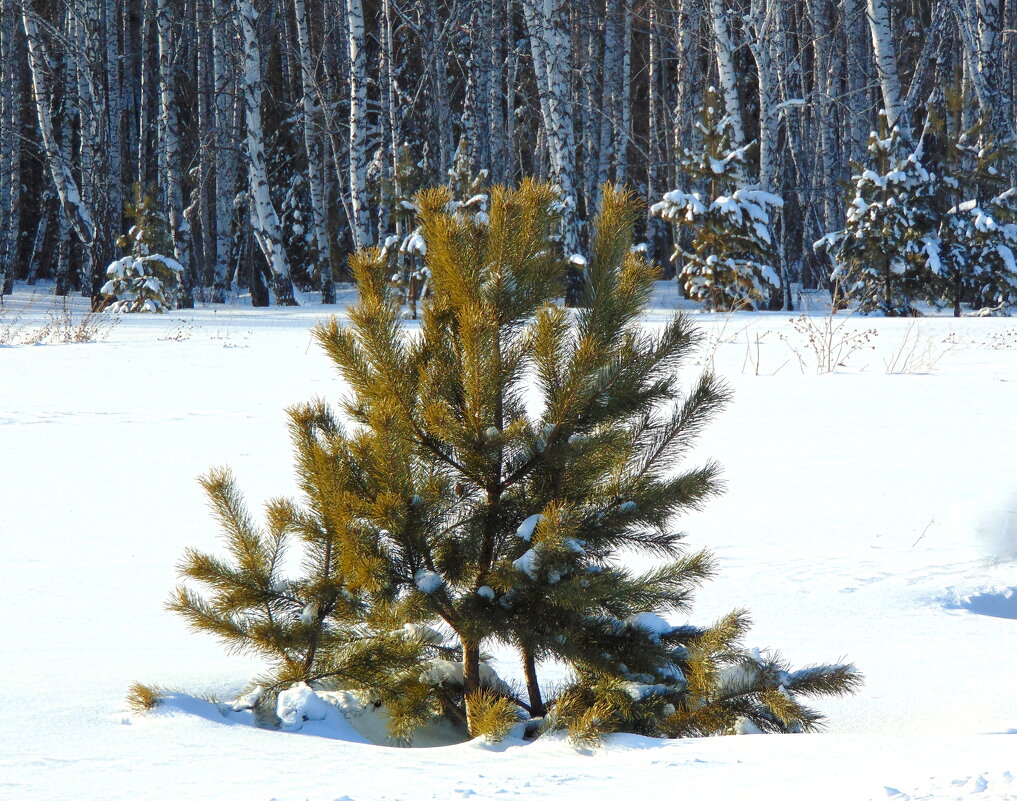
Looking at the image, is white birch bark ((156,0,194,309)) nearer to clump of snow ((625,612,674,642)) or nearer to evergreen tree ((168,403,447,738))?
evergreen tree ((168,403,447,738))

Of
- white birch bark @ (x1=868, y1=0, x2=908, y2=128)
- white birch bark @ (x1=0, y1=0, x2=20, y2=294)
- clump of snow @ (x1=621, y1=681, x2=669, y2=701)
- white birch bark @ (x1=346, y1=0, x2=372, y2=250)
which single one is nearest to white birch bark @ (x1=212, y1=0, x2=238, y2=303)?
white birch bark @ (x1=0, y1=0, x2=20, y2=294)

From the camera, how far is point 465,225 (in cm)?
254

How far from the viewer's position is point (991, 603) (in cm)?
357

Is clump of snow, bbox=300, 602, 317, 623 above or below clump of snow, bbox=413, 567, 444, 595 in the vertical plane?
below

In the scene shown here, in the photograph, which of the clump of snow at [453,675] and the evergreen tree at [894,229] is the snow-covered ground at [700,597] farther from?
the evergreen tree at [894,229]

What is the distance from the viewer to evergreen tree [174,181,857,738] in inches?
97.0

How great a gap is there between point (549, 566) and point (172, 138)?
682 inches

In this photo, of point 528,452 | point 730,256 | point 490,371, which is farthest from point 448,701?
point 730,256

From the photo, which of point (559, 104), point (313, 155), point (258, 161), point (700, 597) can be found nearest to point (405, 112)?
point (313, 155)

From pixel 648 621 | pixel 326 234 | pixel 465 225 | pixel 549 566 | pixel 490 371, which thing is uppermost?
pixel 326 234

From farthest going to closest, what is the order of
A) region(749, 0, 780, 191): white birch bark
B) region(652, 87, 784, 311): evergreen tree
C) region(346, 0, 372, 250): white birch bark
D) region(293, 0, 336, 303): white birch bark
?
region(293, 0, 336, 303): white birch bark, region(346, 0, 372, 250): white birch bark, region(749, 0, 780, 191): white birch bark, region(652, 87, 784, 311): evergreen tree

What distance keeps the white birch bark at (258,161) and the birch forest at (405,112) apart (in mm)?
34

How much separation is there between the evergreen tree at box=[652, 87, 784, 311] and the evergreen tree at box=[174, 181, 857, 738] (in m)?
10.7

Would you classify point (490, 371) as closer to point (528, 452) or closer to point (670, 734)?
point (528, 452)
